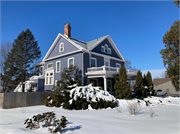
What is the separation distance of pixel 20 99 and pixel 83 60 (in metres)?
8.26

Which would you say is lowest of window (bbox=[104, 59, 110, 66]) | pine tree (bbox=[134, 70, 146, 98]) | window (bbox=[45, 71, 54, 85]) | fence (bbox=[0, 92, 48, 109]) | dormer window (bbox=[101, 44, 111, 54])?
fence (bbox=[0, 92, 48, 109])

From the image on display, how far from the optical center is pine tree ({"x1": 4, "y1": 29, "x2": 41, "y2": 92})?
Result: 23583mm

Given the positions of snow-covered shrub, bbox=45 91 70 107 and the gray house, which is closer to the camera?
snow-covered shrub, bbox=45 91 70 107

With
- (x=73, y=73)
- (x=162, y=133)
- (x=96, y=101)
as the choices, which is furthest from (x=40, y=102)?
(x=162, y=133)

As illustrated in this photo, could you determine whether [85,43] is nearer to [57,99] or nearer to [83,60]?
[83,60]

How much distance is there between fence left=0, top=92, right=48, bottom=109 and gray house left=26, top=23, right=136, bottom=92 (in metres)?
5.56

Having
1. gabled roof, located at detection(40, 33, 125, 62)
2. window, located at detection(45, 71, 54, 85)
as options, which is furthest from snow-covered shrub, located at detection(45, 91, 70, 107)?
gabled roof, located at detection(40, 33, 125, 62)

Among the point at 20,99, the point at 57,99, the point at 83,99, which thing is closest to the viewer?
the point at 83,99

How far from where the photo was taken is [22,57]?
24.7 meters

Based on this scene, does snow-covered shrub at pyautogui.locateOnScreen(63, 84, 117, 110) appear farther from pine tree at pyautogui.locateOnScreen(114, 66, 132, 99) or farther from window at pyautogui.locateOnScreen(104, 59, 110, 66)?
window at pyautogui.locateOnScreen(104, 59, 110, 66)

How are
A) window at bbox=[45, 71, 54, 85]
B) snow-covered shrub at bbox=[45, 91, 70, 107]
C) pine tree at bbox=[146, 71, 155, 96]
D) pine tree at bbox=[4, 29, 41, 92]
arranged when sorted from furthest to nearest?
pine tree at bbox=[4, 29, 41, 92] → window at bbox=[45, 71, 54, 85] → pine tree at bbox=[146, 71, 155, 96] → snow-covered shrub at bbox=[45, 91, 70, 107]

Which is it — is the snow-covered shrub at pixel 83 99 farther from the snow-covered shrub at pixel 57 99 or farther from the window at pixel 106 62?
the window at pixel 106 62

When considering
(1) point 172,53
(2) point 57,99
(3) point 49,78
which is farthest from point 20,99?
(1) point 172,53

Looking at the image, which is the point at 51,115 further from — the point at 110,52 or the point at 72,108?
the point at 110,52
